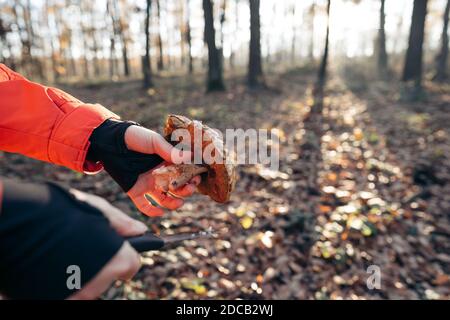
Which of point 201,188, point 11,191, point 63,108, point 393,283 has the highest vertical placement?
point 63,108

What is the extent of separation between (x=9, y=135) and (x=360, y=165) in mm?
6482

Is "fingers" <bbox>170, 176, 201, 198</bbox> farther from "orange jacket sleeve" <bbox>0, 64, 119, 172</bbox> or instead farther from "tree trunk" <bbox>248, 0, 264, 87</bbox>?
"tree trunk" <bbox>248, 0, 264, 87</bbox>

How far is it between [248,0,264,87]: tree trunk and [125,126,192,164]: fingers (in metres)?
13.4

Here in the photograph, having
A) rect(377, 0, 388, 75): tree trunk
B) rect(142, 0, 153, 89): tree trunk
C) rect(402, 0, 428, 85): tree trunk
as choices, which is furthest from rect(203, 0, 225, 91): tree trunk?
rect(377, 0, 388, 75): tree trunk

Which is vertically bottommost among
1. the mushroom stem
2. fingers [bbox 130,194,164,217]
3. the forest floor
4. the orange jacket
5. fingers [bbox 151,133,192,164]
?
the forest floor

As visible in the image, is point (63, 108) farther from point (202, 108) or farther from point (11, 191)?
point (202, 108)

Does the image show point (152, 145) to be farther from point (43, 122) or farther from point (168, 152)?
point (43, 122)

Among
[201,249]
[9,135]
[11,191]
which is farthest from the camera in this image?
[201,249]

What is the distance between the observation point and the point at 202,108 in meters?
11.2

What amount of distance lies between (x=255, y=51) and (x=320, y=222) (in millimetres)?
11147

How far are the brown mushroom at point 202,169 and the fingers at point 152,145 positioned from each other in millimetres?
50

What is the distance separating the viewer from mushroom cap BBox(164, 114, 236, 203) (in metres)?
1.58

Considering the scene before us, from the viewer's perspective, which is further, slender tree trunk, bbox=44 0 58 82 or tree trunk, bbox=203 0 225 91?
slender tree trunk, bbox=44 0 58 82
